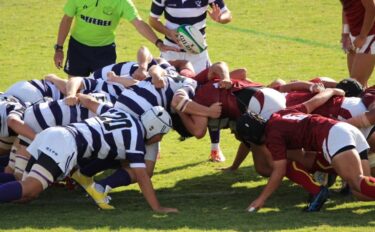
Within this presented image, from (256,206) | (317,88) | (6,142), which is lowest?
(6,142)

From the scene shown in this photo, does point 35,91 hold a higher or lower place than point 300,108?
lower

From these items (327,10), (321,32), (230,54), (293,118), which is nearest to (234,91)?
(293,118)

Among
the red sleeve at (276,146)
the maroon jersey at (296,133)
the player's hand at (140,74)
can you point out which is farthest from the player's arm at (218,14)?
the red sleeve at (276,146)

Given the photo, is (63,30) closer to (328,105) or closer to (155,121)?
(155,121)

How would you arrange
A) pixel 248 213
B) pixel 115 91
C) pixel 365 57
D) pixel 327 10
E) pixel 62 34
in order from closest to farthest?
1. pixel 248 213
2. pixel 115 91
3. pixel 365 57
4. pixel 62 34
5. pixel 327 10

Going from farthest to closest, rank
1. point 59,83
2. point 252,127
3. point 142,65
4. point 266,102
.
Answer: point 142,65, point 59,83, point 266,102, point 252,127

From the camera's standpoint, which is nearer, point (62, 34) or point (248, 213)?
point (248, 213)

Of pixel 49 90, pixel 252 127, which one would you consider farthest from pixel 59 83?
pixel 252 127

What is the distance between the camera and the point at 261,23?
16281 millimetres

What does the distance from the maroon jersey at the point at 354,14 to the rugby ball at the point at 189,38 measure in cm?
149

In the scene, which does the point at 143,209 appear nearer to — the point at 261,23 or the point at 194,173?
the point at 194,173

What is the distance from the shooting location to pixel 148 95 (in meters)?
7.30

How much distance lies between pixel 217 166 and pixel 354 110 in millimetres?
1748

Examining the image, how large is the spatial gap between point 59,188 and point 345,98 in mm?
2629
